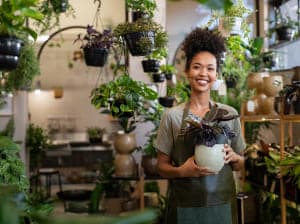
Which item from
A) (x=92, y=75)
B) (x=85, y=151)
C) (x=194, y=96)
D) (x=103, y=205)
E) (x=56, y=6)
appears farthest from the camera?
(x=92, y=75)

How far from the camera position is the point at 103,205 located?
4555mm

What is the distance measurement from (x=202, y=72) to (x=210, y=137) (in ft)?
1.09

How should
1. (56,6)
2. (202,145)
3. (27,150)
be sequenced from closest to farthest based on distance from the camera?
(202,145) → (56,6) → (27,150)

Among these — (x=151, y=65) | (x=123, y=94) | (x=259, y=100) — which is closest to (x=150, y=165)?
(x=151, y=65)

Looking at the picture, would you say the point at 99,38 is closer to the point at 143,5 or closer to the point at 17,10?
the point at 143,5

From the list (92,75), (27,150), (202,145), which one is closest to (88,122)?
(92,75)

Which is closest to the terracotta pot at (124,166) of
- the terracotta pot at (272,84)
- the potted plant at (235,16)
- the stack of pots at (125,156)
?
the stack of pots at (125,156)

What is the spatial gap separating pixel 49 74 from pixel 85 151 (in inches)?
93.7

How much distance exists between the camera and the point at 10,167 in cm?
245

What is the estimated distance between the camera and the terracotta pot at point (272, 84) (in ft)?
11.9

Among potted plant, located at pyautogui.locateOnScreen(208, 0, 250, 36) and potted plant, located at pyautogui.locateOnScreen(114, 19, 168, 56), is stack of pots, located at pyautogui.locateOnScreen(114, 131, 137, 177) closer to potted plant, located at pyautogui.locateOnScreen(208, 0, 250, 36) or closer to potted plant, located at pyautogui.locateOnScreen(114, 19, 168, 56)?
potted plant, located at pyautogui.locateOnScreen(208, 0, 250, 36)

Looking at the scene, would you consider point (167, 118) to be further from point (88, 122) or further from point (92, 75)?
point (88, 122)

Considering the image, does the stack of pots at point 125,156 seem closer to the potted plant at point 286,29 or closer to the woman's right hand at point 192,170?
the potted plant at point 286,29

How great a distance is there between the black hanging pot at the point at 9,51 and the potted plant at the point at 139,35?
80 centimetres
